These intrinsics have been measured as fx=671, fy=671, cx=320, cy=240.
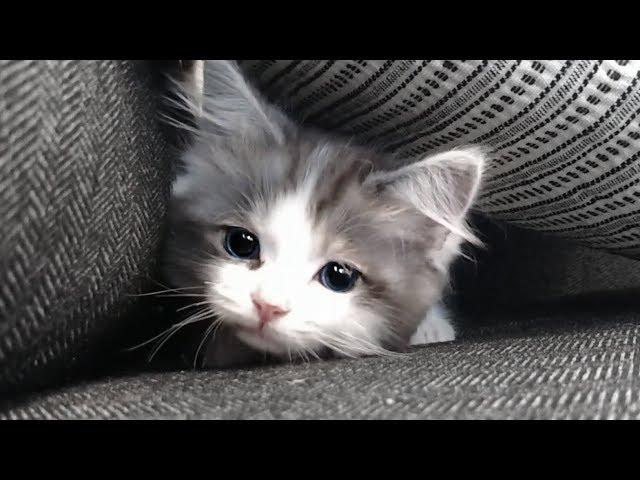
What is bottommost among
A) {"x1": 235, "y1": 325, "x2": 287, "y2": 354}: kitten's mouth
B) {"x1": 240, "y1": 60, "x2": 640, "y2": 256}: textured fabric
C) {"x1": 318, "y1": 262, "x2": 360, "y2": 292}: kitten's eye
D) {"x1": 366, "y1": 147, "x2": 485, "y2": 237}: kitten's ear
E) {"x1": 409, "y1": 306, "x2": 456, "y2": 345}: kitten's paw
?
{"x1": 409, "y1": 306, "x2": 456, "y2": 345}: kitten's paw

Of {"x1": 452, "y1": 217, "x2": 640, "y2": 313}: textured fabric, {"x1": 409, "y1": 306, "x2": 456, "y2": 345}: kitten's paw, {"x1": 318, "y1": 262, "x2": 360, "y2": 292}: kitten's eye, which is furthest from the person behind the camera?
{"x1": 452, "y1": 217, "x2": 640, "y2": 313}: textured fabric

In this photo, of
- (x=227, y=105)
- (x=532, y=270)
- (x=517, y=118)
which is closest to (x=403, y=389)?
(x=517, y=118)

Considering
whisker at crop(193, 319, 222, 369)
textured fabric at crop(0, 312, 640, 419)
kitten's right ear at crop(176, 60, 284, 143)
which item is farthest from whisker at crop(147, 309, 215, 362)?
kitten's right ear at crop(176, 60, 284, 143)

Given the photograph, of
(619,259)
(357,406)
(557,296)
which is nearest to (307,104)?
(357,406)

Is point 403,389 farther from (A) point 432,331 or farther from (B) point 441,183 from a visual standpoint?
(A) point 432,331

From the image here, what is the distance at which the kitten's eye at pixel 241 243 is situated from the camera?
92cm

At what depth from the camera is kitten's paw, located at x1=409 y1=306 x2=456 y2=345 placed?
112 centimetres

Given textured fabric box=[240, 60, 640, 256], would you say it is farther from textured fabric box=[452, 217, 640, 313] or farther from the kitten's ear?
textured fabric box=[452, 217, 640, 313]

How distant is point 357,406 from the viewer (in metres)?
0.53

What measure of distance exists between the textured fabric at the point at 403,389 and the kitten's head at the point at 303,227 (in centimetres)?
10

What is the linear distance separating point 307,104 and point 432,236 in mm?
275

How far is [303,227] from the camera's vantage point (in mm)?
897

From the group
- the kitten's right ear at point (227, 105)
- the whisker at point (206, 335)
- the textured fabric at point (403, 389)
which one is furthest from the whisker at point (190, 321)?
the kitten's right ear at point (227, 105)

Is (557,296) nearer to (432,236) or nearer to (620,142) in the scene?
(432,236)
